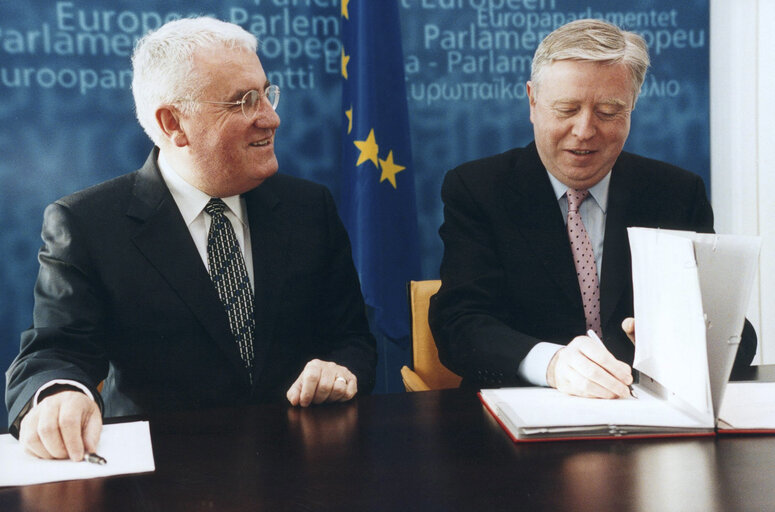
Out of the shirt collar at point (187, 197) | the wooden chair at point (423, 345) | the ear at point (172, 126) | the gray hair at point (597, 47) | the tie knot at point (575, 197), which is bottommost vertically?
the wooden chair at point (423, 345)

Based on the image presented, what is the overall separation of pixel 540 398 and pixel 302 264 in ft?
2.62

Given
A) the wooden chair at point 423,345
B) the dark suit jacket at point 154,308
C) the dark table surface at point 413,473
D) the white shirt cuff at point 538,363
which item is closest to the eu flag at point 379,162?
the wooden chair at point 423,345

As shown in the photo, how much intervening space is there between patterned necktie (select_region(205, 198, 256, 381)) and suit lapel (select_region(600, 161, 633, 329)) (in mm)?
927

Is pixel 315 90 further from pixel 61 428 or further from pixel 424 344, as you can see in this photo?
pixel 61 428

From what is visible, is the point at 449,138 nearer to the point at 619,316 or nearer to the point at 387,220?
the point at 387,220

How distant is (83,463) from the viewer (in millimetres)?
1139

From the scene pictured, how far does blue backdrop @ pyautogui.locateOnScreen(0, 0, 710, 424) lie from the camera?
284cm

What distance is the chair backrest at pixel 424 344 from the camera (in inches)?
86.7

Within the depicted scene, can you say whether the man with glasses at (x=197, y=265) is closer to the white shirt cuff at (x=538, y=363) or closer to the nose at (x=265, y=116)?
the nose at (x=265, y=116)

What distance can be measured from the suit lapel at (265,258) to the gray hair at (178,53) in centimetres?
31

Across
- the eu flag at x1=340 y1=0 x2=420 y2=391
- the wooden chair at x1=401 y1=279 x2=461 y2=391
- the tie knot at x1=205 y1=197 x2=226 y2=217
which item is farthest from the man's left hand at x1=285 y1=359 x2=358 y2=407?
the eu flag at x1=340 y1=0 x2=420 y2=391

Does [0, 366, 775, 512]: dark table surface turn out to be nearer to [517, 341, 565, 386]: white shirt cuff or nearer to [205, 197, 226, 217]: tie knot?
[517, 341, 565, 386]: white shirt cuff

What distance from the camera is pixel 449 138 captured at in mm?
3312

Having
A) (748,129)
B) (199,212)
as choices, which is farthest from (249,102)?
(748,129)
